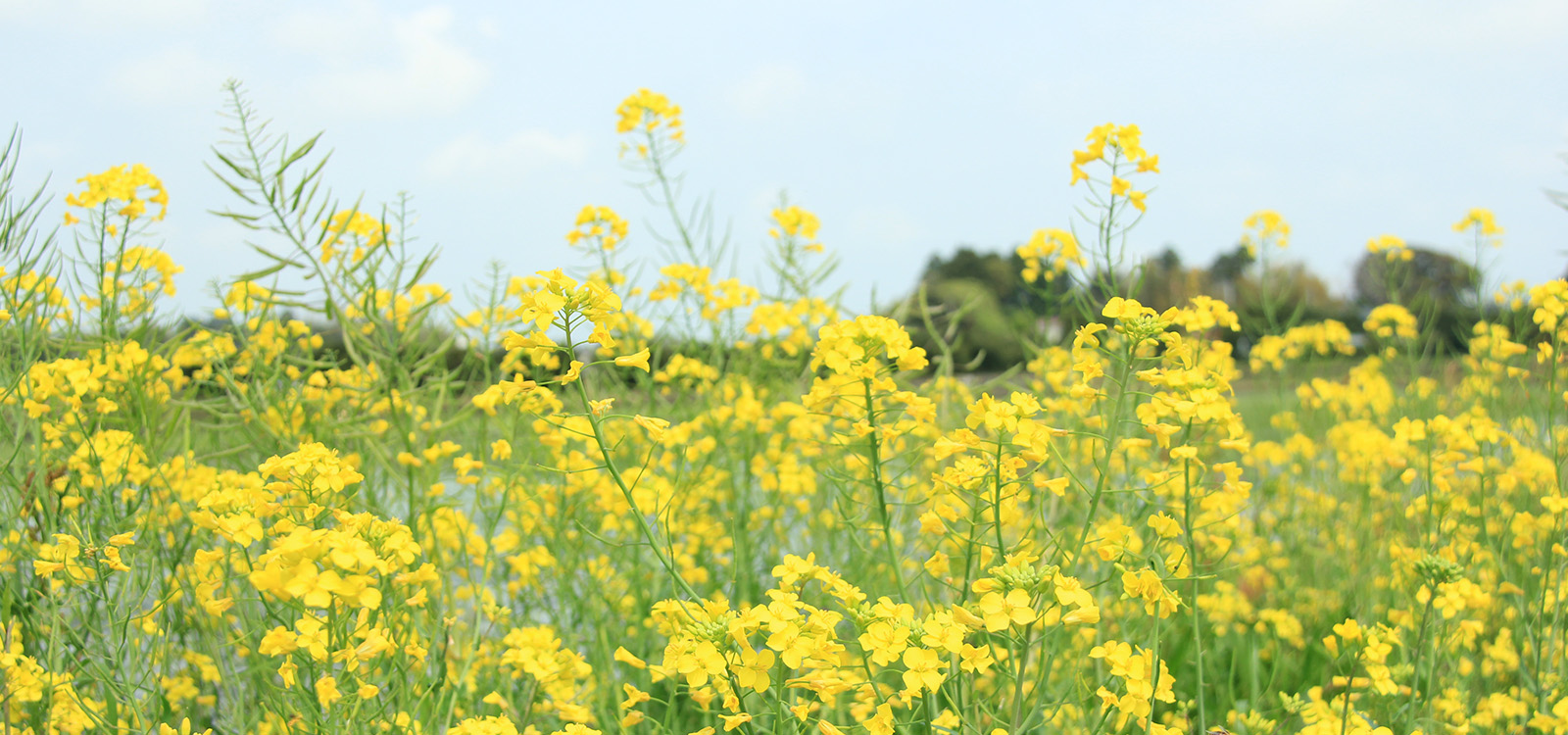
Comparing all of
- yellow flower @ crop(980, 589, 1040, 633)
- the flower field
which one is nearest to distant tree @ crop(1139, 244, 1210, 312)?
the flower field

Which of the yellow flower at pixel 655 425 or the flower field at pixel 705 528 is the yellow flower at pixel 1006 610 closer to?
the flower field at pixel 705 528

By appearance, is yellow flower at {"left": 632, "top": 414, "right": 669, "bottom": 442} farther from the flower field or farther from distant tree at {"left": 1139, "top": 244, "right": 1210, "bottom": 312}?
distant tree at {"left": 1139, "top": 244, "right": 1210, "bottom": 312}

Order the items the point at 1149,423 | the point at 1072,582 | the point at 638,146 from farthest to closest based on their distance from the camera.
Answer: the point at 638,146, the point at 1149,423, the point at 1072,582

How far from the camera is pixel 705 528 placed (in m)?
3.37

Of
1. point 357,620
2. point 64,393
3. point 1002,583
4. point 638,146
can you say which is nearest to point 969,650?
point 1002,583

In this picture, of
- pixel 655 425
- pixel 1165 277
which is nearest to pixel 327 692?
pixel 655 425

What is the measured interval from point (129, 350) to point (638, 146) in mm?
2026

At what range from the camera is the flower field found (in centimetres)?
147

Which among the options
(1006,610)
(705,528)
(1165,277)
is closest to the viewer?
(1006,610)

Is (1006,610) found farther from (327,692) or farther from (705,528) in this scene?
(705,528)

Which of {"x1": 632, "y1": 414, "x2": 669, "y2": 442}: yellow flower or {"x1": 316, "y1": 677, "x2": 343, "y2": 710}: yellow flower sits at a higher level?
{"x1": 632, "y1": 414, "x2": 669, "y2": 442}: yellow flower

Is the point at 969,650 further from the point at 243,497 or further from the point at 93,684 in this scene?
the point at 93,684

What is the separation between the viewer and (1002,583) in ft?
4.42

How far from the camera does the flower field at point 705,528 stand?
1469 millimetres
